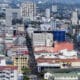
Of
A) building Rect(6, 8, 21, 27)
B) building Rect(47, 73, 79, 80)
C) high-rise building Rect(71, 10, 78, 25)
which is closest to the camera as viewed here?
building Rect(47, 73, 79, 80)

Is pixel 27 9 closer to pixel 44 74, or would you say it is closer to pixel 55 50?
pixel 55 50

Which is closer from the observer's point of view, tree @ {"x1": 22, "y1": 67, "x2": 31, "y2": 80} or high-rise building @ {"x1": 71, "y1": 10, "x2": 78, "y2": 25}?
tree @ {"x1": 22, "y1": 67, "x2": 31, "y2": 80}

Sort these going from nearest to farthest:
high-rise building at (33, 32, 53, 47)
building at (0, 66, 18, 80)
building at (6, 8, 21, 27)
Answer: building at (0, 66, 18, 80), high-rise building at (33, 32, 53, 47), building at (6, 8, 21, 27)

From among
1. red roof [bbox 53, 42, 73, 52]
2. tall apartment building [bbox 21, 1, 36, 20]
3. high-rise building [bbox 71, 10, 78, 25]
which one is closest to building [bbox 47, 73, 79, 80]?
red roof [bbox 53, 42, 73, 52]

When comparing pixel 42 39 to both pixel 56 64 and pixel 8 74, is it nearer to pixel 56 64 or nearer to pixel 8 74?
pixel 56 64

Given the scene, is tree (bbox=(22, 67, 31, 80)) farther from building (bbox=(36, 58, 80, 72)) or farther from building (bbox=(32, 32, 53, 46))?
building (bbox=(32, 32, 53, 46))

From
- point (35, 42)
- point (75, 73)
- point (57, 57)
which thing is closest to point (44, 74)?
point (75, 73)

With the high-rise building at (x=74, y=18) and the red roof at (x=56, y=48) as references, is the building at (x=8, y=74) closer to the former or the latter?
the red roof at (x=56, y=48)

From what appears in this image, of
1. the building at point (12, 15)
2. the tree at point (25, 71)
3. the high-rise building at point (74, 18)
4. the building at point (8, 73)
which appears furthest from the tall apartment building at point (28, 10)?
the building at point (8, 73)
